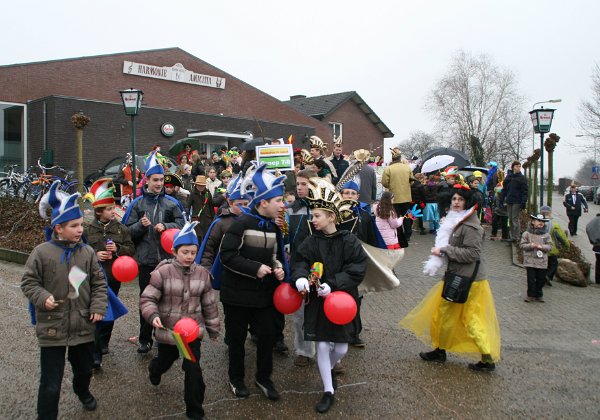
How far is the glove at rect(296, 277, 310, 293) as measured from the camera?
4223mm

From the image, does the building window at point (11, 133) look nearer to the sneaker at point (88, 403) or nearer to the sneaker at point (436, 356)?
the sneaker at point (88, 403)

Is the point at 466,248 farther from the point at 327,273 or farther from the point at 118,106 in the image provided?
the point at 118,106

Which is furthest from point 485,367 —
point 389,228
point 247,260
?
point 389,228

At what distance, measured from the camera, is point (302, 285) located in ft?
13.9

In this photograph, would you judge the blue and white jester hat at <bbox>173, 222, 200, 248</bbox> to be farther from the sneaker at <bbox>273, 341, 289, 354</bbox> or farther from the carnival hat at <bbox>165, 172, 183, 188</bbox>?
the carnival hat at <bbox>165, 172, 183, 188</bbox>

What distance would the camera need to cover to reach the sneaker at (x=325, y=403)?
4.35 metres

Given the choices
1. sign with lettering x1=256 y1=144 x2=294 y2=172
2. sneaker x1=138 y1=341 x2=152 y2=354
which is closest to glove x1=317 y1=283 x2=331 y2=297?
sneaker x1=138 y1=341 x2=152 y2=354

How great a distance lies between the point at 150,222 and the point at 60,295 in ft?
5.67

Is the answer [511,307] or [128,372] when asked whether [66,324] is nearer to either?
[128,372]

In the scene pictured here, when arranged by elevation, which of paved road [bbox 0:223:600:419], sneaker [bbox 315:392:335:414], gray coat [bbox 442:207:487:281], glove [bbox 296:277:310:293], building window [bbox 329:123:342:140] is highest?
building window [bbox 329:123:342:140]

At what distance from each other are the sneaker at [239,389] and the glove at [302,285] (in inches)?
43.1

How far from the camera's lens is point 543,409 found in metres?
4.52

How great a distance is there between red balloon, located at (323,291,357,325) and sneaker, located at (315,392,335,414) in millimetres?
688

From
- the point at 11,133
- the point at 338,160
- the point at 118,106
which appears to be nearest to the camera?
the point at 338,160
